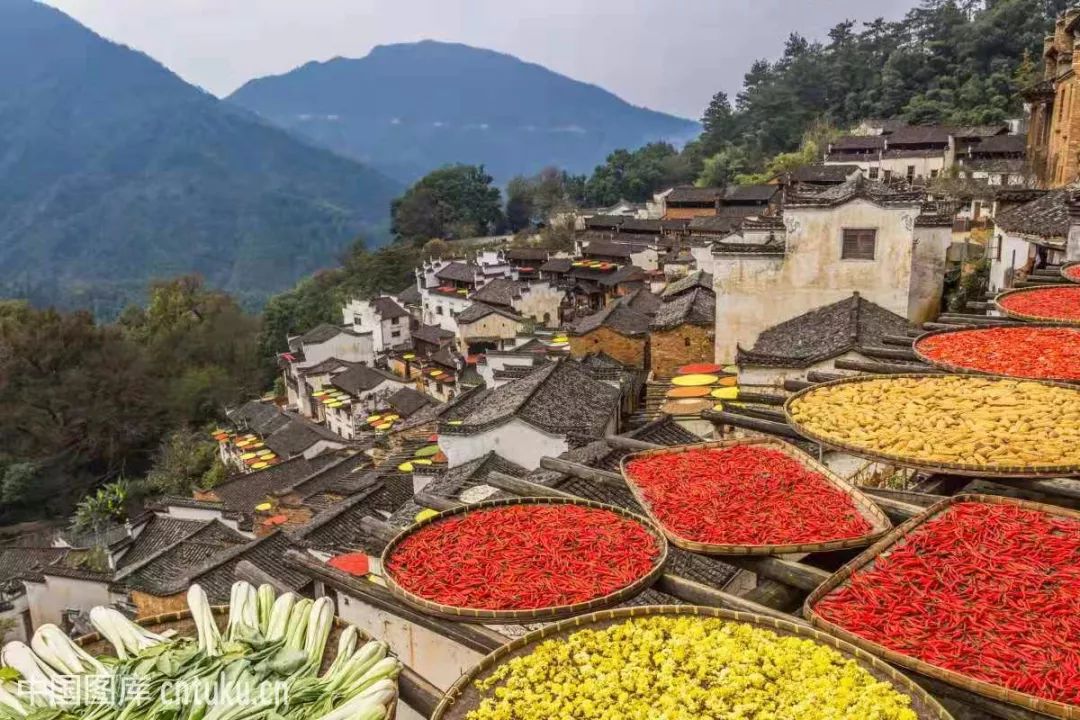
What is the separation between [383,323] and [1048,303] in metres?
34.9

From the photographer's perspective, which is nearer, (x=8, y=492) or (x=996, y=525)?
(x=996, y=525)

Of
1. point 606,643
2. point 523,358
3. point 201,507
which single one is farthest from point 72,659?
point 201,507

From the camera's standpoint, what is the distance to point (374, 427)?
1171 inches

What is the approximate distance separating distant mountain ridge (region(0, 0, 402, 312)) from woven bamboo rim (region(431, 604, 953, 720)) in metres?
84.3

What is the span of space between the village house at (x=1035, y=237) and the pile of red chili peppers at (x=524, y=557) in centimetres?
1010

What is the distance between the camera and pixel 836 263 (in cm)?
1429

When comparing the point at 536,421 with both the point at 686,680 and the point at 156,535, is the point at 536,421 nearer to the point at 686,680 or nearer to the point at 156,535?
the point at 686,680

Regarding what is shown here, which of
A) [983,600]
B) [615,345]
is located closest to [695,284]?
[615,345]

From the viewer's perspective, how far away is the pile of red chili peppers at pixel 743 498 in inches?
150

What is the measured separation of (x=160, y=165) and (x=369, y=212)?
3519 centimetres

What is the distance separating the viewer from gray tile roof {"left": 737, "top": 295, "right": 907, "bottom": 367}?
475 inches

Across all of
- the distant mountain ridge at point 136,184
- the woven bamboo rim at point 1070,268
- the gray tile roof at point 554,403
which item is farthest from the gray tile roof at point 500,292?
the distant mountain ridge at point 136,184

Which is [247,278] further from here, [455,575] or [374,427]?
[455,575]

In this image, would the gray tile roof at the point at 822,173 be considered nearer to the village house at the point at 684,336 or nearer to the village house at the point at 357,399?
the village house at the point at 357,399
